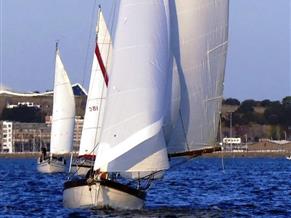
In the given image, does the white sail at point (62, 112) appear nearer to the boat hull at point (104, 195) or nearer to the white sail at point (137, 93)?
the boat hull at point (104, 195)

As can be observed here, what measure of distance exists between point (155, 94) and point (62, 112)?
4424 cm

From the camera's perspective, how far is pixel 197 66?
35.0m

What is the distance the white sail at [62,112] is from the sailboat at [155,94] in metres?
41.1

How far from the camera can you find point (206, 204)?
41.2 m

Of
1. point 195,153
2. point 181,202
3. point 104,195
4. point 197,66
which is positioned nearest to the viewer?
point 104,195

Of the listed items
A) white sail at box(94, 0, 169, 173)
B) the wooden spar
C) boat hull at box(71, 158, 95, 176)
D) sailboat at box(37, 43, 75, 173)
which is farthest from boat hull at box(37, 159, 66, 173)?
white sail at box(94, 0, 169, 173)

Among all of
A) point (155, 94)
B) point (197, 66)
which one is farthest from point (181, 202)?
point (155, 94)

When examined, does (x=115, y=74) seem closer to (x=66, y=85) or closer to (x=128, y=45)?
(x=128, y=45)

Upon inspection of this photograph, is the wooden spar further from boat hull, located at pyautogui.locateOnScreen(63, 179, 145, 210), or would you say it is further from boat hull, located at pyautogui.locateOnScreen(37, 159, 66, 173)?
boat hull, located at pyautogui.locateOnScreen(37, 159, 66, 173)

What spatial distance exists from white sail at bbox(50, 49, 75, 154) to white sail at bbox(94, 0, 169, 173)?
41.9 m

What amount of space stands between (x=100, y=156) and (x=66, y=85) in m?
43.0

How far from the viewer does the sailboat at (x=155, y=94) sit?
3362 cm

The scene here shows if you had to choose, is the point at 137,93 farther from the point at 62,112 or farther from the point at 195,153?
the point at 62,112

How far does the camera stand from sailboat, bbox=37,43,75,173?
7638cm
